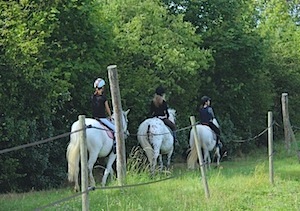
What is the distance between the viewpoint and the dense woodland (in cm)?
1241

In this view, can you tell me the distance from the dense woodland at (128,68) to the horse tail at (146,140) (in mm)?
1709

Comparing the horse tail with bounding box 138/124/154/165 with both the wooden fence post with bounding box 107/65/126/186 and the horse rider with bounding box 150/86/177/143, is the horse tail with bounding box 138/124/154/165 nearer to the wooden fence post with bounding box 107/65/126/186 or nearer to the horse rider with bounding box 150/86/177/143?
the horse rider with bounding box 150/86/177/143

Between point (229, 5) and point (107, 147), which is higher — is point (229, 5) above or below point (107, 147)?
above

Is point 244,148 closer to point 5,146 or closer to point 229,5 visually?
point 229,5

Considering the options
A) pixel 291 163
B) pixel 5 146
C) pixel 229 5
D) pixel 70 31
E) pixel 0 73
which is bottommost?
pixel 291 163

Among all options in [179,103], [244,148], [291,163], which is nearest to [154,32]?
[179,103]

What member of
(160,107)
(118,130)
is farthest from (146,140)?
(118,130)

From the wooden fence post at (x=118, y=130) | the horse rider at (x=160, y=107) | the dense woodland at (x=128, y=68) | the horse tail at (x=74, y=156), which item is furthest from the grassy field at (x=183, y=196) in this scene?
the horse rider at (x=160, y=107)

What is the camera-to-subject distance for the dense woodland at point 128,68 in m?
12.4

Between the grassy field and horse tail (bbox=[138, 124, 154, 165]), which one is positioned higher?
horse tail (bbox=[138, 124, 154, 165])

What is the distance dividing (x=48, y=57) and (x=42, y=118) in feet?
4.91

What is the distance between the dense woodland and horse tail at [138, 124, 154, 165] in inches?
67.3

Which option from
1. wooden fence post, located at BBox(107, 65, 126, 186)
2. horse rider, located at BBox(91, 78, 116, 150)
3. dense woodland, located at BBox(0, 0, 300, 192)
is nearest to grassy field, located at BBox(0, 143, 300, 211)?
wooden fence post, located at BBox(107, 65, 126, 186)

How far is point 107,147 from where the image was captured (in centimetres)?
1237
